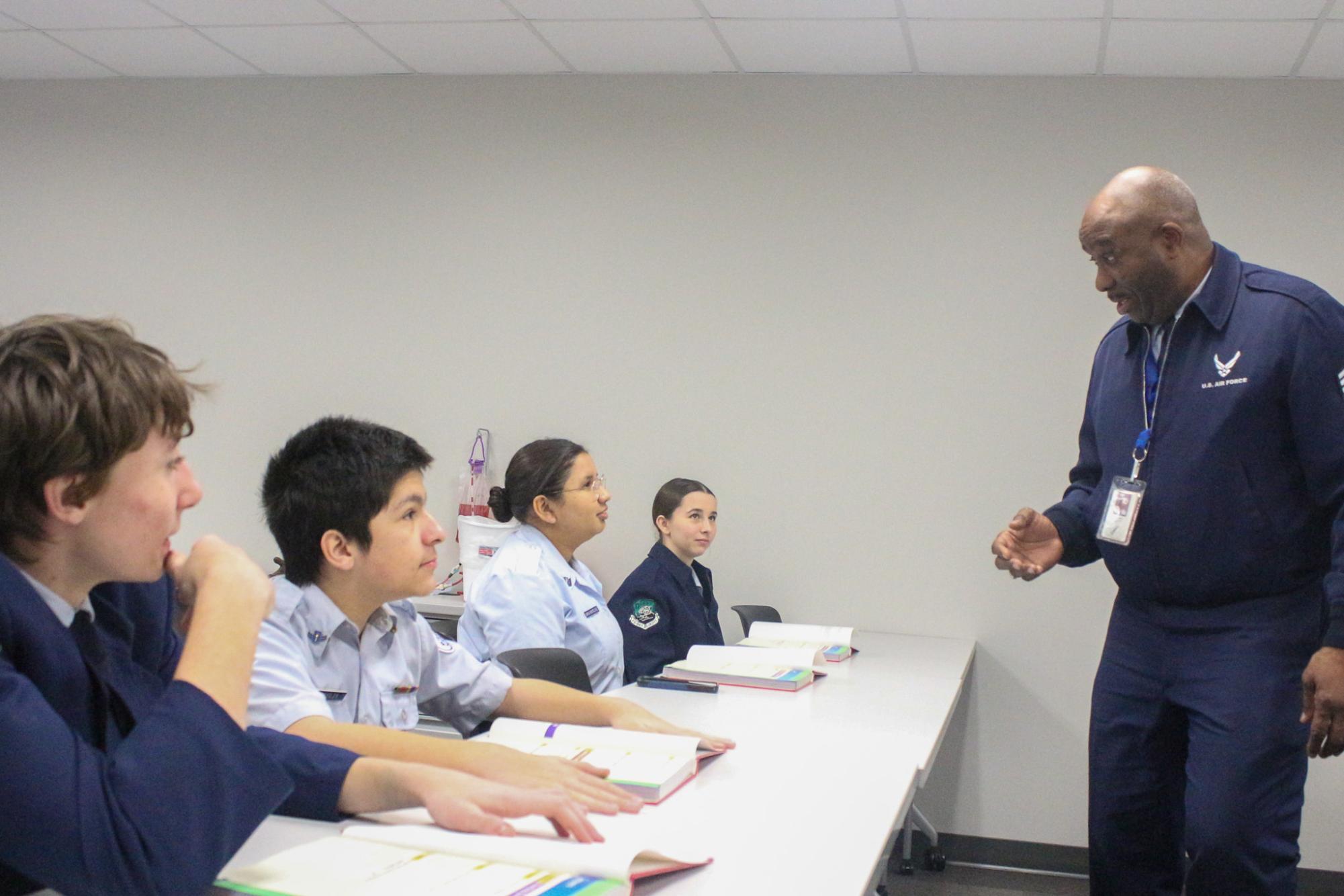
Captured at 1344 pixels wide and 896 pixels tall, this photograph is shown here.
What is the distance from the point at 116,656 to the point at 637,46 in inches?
129

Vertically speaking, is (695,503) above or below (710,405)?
below

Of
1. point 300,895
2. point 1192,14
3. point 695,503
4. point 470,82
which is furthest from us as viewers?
point 470,82

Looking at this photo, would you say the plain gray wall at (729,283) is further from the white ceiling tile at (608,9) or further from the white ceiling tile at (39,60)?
the white ceiling tile at (608,9)

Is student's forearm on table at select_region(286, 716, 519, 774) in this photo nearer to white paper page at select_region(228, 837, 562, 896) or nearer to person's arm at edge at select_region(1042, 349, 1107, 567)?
white paper page at select_region(228, 837, 562, 896)

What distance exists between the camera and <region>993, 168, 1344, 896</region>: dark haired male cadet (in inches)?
73.8

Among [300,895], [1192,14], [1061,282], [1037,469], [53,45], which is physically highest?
[1192,14]

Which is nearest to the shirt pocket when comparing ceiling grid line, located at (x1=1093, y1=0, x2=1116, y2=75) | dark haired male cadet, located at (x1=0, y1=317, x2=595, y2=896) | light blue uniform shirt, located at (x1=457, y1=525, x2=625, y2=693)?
dark haired male cadet, located at (x1=0, y1=317, x2=595, y2=896)

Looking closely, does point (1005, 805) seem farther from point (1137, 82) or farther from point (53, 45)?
point (53, 45)

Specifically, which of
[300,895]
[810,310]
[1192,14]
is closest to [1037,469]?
[810,310]

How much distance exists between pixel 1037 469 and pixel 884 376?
0.63 m

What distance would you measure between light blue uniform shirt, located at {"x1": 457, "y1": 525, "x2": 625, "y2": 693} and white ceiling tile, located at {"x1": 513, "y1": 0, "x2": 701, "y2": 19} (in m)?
1.70

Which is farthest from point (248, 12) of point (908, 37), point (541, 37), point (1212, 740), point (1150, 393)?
point (1212, 740)

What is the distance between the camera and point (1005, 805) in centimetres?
399

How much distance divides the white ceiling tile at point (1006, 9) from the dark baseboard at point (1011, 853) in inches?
108
